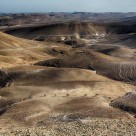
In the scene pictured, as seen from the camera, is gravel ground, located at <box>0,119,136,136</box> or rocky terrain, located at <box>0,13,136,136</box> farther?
rocky terrain, located at <box>0,13,136,136</box>

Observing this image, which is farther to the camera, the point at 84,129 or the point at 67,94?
the point at 67,94

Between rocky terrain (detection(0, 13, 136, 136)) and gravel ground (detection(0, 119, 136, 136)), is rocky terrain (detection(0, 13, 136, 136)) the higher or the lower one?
the lower one

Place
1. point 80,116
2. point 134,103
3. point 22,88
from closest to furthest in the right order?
point 80,116
point 134,103
point 22,88

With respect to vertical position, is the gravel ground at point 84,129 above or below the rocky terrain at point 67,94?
above

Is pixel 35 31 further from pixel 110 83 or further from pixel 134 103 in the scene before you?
pixel 134 103

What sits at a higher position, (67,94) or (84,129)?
(84,129)

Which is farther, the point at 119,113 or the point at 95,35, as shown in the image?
the point at 95,35

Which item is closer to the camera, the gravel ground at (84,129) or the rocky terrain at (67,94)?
the gravel ground at (84,129)

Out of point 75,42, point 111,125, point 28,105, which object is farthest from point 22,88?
point 75,42
